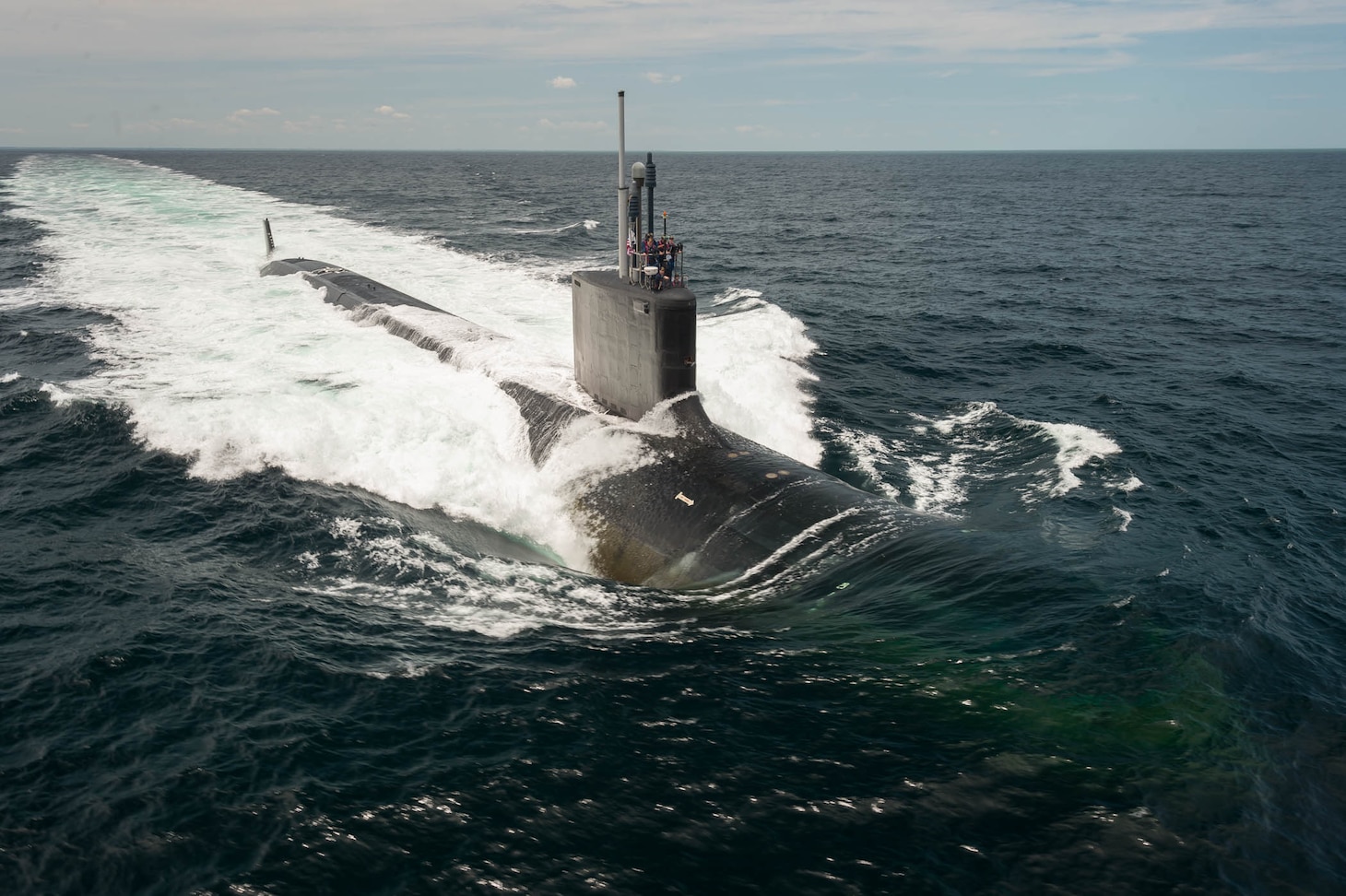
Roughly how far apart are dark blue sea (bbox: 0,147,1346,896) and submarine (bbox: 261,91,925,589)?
70 cm

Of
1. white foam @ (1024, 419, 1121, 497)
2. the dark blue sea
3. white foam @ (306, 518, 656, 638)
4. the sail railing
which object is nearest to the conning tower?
the sail railing

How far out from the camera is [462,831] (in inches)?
422

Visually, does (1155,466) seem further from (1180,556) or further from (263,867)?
(263,867)

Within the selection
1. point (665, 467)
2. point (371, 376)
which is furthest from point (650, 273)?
point (371, 376)

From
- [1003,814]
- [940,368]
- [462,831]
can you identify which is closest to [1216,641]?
[1003,814]


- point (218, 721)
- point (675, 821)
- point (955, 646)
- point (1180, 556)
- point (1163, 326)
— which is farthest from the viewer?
point (1163, 326)

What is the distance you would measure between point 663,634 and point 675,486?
4.89 metres

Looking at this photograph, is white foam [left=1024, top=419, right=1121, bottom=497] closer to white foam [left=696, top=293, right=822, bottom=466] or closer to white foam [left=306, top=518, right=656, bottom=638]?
white foam [left=696, top=293, right=822, bottom=466]

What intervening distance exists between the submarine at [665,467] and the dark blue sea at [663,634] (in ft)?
2.31

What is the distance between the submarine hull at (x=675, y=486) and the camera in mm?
17562

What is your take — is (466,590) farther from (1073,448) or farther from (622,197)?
(1073,448)

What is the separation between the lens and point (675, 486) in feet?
63.8

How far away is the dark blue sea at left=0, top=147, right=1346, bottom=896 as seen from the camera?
10.4 metres

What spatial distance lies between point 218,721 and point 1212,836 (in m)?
12.8
